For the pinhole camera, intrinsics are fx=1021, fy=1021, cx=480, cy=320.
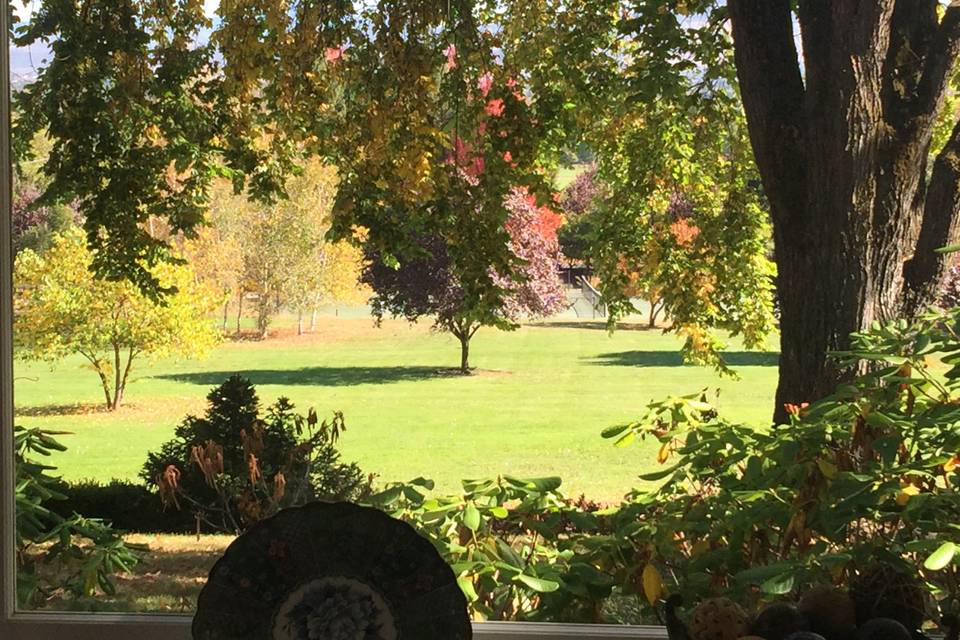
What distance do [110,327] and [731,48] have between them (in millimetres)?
1155

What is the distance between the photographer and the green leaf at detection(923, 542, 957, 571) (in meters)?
1.21

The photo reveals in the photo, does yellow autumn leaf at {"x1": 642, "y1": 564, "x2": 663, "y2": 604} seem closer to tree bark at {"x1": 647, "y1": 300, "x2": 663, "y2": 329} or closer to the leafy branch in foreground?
tree bark at {"x1": 647, "y1": 300, "x2": 663, "y2": 329}

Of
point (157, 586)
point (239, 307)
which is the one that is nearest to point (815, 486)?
point (239, 307)

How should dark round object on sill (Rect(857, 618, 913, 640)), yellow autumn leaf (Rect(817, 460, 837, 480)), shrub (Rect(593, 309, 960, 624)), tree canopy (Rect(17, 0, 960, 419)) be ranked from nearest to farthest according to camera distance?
dark round object on sill (Rect(857, 618, 913, 640))
shrub (Rect(593, 309, 960, 624))
yellow autumn leaf (Rect(817, 460, 837, 480))
tree canopy (Rect(17, 0, 960, 419))

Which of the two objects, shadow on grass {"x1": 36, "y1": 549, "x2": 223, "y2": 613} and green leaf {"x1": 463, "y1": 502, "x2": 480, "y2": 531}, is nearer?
green leaf {"x1": 463, "y1": 502, "x2": 480, "y2": 531}

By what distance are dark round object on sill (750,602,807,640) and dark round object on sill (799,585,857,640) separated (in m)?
0.02

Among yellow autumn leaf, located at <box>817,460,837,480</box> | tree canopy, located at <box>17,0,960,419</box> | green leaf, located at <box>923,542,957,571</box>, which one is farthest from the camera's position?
tree canopy, located at <box>17,0,960,419</box>

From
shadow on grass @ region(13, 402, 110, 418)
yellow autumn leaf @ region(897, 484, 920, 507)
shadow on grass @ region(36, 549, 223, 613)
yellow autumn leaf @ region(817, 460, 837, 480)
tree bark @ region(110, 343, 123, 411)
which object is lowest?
shadow on grass @ region(36, 549, 223, 613)

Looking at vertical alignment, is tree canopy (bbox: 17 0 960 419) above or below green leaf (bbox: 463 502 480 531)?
above

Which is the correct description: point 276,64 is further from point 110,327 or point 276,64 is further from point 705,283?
point 705,283

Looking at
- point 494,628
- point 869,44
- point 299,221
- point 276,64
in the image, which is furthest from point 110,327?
point 869,44

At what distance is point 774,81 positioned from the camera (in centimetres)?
159

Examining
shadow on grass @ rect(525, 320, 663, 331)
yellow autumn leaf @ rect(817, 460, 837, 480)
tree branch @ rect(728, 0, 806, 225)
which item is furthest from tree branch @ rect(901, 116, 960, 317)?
shadow on grass @ rect(525, 320, 663, 331)

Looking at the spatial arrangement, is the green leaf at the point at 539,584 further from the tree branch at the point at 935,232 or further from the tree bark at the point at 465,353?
the tree branch at the point at 935,232
